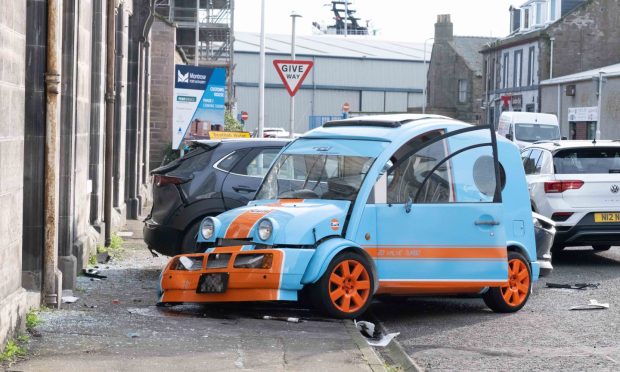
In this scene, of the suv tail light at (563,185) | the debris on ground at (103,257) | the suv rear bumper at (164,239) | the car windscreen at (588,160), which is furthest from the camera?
the car windscreen at (588,160)

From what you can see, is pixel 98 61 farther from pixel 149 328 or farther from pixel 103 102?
pixel 149 328

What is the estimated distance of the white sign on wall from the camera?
54.8m

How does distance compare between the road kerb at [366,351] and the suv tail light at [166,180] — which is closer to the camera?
the road kerb at [366,351]

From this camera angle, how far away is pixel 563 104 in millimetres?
60281

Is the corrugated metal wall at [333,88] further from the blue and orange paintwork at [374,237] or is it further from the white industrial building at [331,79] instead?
the blue and orange paintwork at [374,237]

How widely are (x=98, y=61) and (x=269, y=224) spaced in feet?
20.2

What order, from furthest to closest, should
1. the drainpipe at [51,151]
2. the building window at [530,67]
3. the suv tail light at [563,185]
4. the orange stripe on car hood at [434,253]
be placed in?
the building window at [530,67] → the suv tail light at [563,185] → the orange stripe on car hood at [434,253] → the drainpipe at [51,151]

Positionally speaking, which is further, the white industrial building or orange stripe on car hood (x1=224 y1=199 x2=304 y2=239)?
the white industrial building

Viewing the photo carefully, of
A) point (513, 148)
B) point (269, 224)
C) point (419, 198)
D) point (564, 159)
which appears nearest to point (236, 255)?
point (269, 224)

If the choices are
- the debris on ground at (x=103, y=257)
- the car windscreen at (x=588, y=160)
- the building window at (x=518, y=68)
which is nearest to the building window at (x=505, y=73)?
the building window at (x=518, y=68)

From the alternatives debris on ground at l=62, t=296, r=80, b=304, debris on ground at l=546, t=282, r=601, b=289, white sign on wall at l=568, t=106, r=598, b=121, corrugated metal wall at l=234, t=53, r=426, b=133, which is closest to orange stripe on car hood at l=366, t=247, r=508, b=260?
debris on ground at l=546, t=282, r=601, b=289

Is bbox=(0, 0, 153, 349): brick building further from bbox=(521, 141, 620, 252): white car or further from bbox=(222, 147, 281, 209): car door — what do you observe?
bbox=(521, 141, 620, 252): white car

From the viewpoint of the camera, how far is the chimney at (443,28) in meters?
87.7

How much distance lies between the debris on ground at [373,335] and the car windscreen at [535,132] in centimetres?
3308
